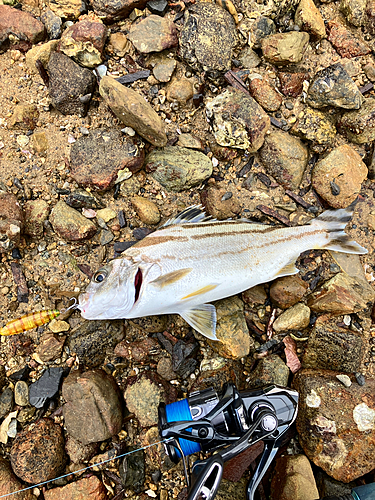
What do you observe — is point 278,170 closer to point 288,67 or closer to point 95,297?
point 288,67

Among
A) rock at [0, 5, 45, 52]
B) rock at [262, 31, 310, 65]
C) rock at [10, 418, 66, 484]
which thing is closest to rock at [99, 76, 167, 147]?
rock at [0, 5, 45, 52]

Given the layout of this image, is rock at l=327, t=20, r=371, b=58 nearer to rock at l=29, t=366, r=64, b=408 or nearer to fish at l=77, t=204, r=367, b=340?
fish at l=77, t=204, r=367, b=340

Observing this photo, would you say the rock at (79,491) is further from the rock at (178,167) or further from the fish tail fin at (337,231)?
the fish tail fin at (337,231)

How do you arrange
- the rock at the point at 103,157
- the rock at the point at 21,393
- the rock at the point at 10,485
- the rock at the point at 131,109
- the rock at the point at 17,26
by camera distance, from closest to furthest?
the rock at the point at 10,485
the rock at the point at 131,109
the rock at the point at 21,393
the rock at the point at 103,157
the rock at the point at 17,26

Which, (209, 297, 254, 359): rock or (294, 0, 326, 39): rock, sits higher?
(294, 0, 326, 39): rock

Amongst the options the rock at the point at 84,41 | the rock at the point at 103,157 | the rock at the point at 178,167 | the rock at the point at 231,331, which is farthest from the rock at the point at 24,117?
the rock at the point at 231,331
